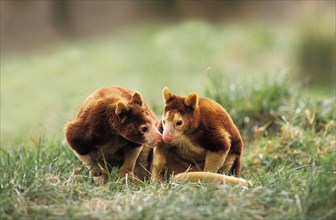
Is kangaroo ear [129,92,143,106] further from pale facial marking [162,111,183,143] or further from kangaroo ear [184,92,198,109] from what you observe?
kangaroo ear [184,92,198,109]

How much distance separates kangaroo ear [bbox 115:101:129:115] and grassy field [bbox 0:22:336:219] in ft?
1.88

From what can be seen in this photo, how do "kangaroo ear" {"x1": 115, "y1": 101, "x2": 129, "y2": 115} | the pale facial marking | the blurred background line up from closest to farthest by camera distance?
the pale facial marking
"kangaroo ear" {"x1": 115, "y1": 101, "x2": 129, "y2": 115}
the blurred background

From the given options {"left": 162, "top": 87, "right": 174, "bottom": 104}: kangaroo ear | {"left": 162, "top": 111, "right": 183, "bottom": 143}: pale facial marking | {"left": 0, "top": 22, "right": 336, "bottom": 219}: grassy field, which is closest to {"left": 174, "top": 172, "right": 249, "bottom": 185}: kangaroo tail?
{"left": 0, "top": 22, "right": 336, "bottom": 219}: grassy field

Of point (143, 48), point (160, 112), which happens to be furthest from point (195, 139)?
point (143, 48)

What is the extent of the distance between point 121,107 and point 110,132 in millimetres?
282

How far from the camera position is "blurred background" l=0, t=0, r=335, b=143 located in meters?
13.6

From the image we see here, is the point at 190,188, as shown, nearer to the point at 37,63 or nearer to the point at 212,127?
the point at 212,127

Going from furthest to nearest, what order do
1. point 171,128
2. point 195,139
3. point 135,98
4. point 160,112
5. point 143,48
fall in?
point 143,48 < point 160,112 < point 135,98 < point 195,139 < point 171,128

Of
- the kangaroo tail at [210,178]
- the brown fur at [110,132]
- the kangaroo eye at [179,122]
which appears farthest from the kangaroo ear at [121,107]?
the kangaroo tail at [210,178]

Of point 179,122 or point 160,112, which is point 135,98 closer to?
point 179,122

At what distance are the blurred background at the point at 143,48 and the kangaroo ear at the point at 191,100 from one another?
10.7 feet

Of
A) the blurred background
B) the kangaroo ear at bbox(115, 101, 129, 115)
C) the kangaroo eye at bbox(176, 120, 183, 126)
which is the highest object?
the kangaroo ear at bbox(115, 101, 129, 115)

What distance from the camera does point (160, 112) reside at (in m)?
9.55

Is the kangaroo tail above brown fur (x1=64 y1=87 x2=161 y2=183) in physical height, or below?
below
